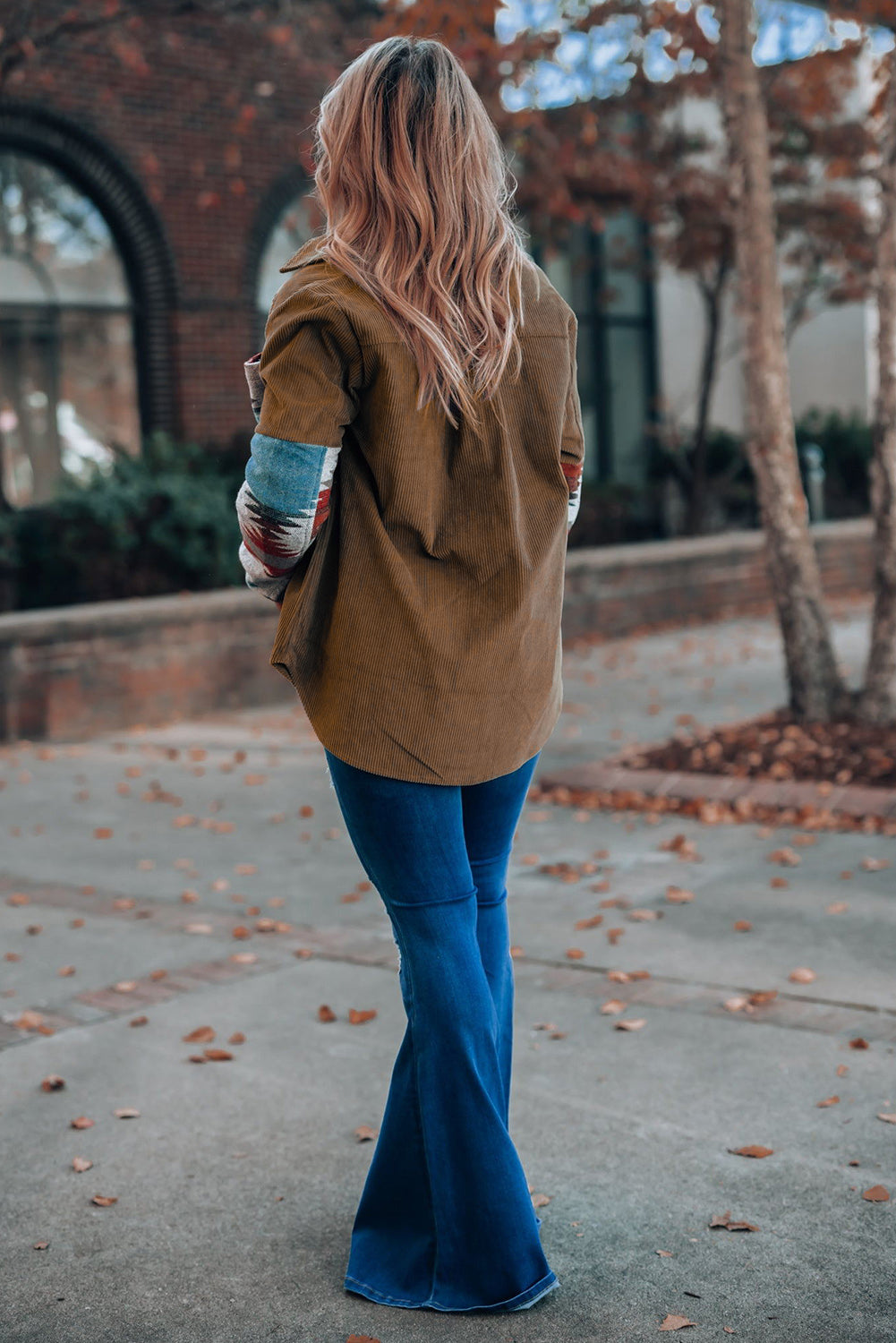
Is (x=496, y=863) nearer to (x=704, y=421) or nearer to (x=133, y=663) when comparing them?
(x=133, y=663)

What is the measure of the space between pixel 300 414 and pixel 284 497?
0.42ft

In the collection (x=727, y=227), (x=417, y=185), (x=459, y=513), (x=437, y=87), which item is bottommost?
(x=459, y=513)

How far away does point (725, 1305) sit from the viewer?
8.80 ft

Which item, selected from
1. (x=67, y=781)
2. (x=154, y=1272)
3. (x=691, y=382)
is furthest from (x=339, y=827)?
(x=691, y=382)

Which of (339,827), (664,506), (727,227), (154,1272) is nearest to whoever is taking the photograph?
(154,1272)

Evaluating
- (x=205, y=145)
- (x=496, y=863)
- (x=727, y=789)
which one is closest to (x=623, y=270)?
(x=205, y=145)

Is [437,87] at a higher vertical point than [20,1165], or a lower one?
higher

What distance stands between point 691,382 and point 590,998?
51.4 ft

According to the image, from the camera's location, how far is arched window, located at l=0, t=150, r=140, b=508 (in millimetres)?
12148

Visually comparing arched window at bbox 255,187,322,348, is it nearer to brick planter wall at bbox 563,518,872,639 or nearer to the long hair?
brick planter wall at bbox 563,518,872,639

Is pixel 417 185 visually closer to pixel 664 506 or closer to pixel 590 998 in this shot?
pixel 590 998

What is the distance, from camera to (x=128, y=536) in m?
10.6

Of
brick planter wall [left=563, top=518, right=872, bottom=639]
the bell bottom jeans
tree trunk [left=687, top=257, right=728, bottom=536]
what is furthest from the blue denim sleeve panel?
tree trunk [left=687, top=257, right=728, bottom=536]

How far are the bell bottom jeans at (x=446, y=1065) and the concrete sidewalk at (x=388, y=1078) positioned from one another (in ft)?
0.29
